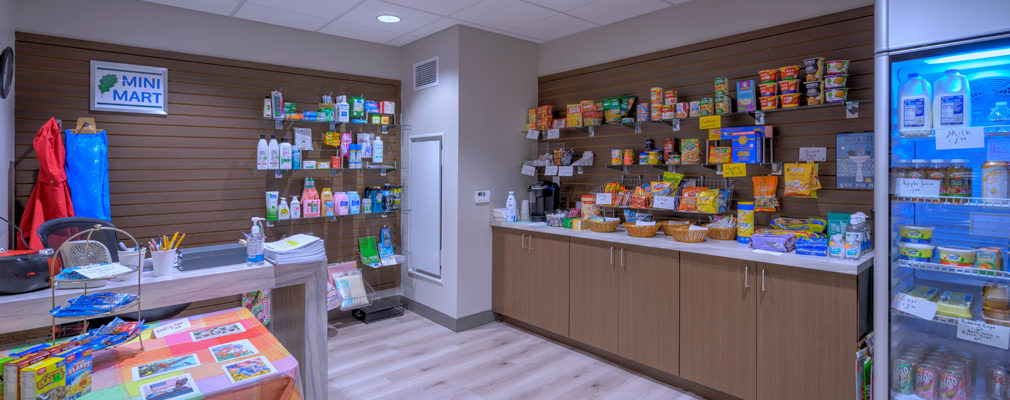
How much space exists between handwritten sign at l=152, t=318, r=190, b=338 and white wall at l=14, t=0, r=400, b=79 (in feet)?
8.86

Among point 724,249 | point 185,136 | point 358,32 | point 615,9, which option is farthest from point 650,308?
point 185,136

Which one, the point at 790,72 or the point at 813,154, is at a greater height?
the point at 790,72

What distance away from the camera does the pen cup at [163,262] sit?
80.8 inches

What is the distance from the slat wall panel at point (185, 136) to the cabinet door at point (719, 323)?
3351mm

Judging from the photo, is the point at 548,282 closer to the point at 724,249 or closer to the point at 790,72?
the point at 724,249

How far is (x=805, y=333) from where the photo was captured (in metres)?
2.73

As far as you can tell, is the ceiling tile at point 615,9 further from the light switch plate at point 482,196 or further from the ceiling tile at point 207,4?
the ceiling tile at point 207,4

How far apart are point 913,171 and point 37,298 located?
3577mm

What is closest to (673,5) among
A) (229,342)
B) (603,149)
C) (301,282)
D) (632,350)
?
(603,149)

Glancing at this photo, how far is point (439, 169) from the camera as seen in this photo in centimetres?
472

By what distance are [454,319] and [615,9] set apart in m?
3.04

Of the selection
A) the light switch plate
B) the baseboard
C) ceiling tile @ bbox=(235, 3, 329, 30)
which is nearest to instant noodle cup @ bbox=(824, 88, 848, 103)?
the light switch plate

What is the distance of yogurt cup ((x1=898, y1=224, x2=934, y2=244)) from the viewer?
7.40ft

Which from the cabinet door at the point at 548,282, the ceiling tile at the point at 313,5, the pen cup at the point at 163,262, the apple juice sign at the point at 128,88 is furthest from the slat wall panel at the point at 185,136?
the pen cup at the point at 163,262
